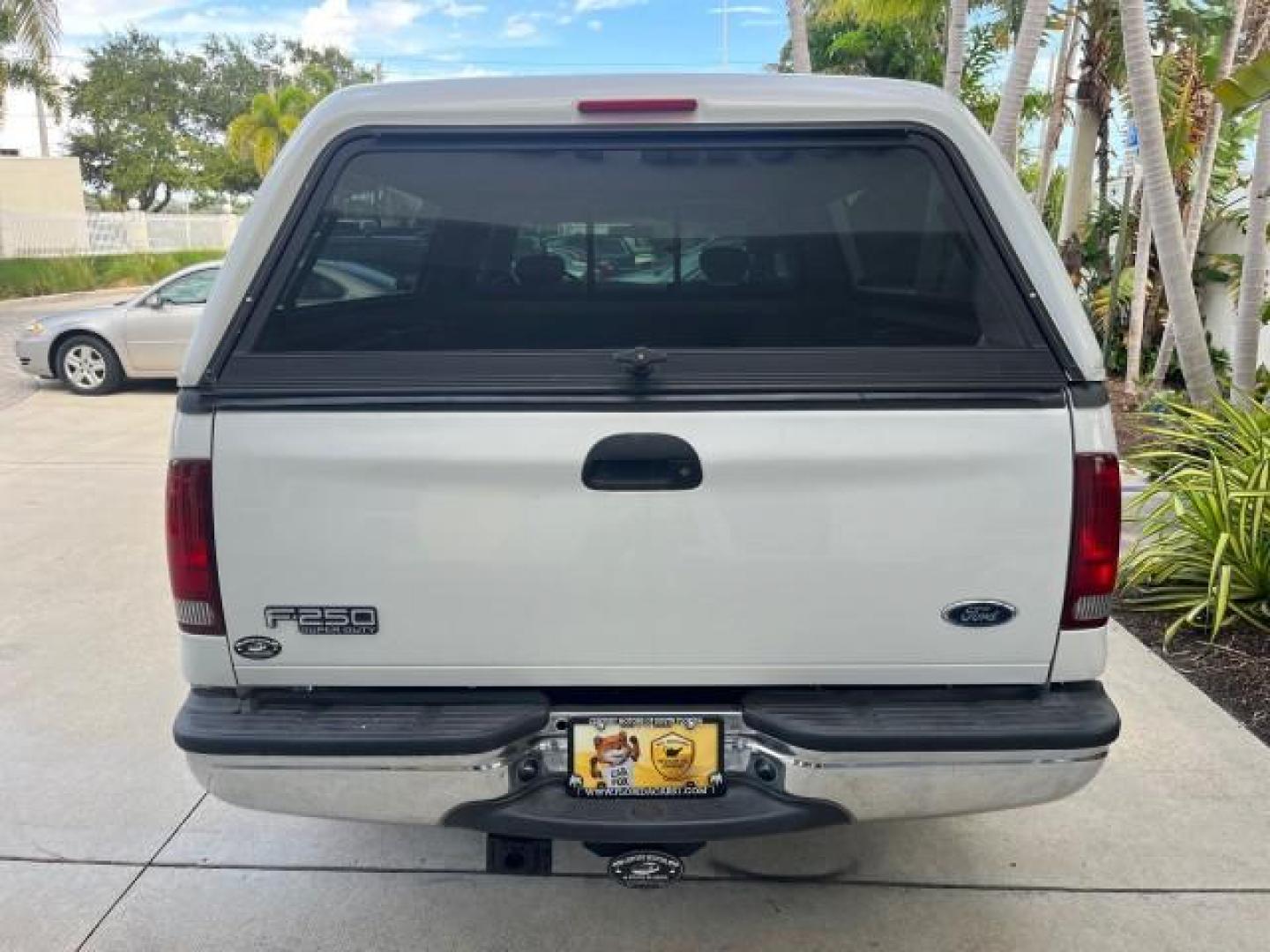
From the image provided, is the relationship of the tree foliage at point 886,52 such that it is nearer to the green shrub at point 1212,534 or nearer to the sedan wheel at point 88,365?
the sedan wheel at point 88,365

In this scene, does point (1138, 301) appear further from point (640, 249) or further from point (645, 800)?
point (645, 800)

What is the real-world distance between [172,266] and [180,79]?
26.2 m

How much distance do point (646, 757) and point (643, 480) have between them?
0.62m

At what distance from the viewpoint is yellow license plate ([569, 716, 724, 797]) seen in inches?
91.4

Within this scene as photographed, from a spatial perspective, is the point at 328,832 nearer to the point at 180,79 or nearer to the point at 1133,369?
the point at 1133,369

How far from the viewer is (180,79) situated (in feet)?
160

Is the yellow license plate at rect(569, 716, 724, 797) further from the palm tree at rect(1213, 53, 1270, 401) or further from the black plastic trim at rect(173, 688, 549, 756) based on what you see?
the palm tree at rect(1213, 53, 1270, 401)

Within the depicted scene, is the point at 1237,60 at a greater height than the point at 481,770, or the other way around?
the point at 1237,60

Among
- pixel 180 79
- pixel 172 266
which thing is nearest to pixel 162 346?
pixel 172 266

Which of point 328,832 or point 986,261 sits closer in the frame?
point 986,261

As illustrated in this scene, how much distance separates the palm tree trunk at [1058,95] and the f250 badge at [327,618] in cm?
1073

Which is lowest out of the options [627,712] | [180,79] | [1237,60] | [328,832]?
[328,832]

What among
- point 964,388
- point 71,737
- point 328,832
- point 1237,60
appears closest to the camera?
point 964,388

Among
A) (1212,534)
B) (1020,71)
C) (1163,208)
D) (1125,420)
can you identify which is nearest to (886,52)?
(1125,420)
